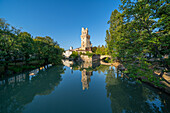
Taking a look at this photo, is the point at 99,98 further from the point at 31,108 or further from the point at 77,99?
the point at 31,108

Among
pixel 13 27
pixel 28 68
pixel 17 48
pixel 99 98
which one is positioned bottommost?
pixel 99 98

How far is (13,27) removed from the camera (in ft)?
56.8

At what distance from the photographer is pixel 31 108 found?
770 cm

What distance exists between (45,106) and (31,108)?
51.2 inches

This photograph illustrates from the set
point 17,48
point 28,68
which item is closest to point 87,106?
point 17,48

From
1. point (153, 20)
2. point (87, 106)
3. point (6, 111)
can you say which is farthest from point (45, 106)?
point (153, 20)

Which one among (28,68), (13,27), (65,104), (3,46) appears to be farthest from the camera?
(28,68)

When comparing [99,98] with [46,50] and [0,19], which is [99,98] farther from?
[46,50]

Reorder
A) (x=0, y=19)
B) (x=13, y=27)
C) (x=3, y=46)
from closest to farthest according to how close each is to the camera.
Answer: (x=3, y=46) → (x=0, y=19) → (x=13, y=27)

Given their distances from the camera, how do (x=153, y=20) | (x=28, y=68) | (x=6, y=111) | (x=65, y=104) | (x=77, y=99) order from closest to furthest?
(x=153, y=20) < (x=6, y=111) < (x=65, y=104) < (x=77, y=99) < (x=28, y=68)

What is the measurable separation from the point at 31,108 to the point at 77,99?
4.86 metres

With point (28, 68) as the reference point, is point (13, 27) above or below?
above

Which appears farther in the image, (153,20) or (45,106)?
(45,106)

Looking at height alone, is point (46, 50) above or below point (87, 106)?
above
